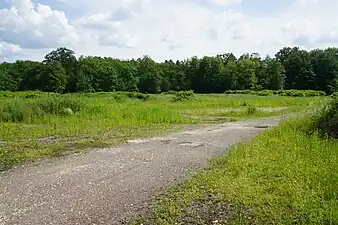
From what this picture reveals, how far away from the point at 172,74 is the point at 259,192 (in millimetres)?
78923

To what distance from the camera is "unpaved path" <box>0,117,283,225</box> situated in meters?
5.75

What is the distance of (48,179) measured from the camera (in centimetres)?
777

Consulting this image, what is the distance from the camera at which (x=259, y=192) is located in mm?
6664

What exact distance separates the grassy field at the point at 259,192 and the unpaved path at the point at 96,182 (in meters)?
0.54

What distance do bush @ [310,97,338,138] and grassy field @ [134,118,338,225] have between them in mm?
2305

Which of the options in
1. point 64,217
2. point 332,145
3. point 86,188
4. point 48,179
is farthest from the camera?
point 332,145

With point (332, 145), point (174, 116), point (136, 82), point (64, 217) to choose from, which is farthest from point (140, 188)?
point (136, 82)

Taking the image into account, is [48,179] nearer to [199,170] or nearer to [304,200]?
[199,170]

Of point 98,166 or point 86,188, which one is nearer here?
point 86,188

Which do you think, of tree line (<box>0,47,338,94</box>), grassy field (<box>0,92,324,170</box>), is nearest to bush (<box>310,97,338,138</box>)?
grassy field (<box>0,92,324,170</box>)

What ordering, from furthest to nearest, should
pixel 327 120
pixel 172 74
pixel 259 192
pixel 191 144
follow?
pixel 172 74 < pixel 327 120 < pixel 191 144 < pixel 259 192

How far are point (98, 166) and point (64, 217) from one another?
3.39 metres

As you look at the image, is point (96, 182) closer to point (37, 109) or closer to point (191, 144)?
point (191, 144)

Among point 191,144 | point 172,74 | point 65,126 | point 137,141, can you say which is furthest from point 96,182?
point 172,74
